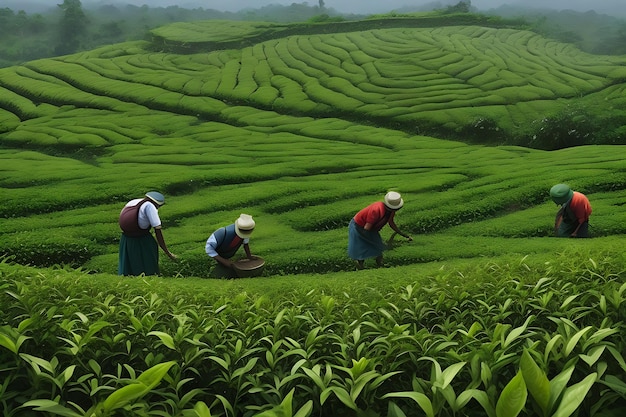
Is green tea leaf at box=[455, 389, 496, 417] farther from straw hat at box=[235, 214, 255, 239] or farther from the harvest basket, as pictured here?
the harvest basket

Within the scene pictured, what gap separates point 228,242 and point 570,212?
15.8ft

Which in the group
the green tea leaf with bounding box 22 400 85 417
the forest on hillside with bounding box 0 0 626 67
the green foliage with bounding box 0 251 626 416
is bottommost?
the green foliage with bounding box 0 251 626 416

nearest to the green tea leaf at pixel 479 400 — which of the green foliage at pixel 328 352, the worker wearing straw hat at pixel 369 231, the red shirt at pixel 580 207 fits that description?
the green foliage at pixel 328 352

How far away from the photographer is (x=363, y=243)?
6.62 m

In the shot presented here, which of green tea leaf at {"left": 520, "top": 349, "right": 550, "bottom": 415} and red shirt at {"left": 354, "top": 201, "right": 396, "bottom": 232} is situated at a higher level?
green tea leaf at {"left": 520, "top": 349, "right": 550, "bottom": 415}

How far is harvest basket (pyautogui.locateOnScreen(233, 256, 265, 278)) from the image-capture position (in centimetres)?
628

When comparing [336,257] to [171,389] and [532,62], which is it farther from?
[532,62]

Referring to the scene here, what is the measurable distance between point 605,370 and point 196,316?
2.07 meters

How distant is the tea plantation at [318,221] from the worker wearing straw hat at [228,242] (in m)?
0.36

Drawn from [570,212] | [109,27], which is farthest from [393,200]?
[109,27]

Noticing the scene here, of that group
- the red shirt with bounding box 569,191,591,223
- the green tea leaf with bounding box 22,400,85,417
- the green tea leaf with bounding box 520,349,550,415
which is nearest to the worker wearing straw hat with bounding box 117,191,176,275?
the green tea leaf with bounding box 22,400,85,417

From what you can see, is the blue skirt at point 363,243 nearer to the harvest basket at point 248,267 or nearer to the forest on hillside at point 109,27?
the harvest basket at point 248,267

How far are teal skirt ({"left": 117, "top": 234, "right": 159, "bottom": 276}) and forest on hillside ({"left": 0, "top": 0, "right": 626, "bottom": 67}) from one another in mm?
19776

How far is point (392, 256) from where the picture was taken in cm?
698
